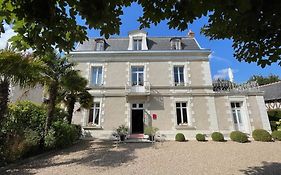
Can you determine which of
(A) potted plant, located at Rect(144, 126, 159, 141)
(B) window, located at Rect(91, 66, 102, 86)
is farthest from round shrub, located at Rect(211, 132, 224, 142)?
(B) window, located at Rect(91, 66, 102, 86)

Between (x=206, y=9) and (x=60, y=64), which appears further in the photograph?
(x=60, y=64)

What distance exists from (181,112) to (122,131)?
4.82 meters

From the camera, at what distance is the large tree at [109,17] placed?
2367 millimetres

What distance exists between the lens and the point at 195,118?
47.7 ft

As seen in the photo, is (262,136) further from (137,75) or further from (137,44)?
(137,44)

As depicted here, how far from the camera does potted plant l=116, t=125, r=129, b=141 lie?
13.3m

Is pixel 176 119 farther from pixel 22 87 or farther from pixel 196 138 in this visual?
pixel 22 87

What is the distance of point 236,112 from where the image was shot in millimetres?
15094

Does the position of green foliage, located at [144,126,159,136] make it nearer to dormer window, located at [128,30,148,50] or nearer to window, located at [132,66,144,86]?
window, located at [132,66,144,86]

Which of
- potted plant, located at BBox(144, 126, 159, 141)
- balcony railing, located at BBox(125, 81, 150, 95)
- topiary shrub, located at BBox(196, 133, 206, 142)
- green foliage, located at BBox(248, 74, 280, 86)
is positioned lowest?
topiary shrub, located at BBox(196, 133, 206, 142)

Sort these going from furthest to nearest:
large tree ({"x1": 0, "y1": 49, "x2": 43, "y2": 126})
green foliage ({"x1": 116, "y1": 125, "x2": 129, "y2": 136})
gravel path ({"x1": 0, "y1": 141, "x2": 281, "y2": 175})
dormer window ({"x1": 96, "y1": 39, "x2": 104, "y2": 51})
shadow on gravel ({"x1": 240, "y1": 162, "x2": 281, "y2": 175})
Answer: dormer window ({"x1": 96, "y1": 39, "x2": 104, "y2": 51})
green foliage ({"x1": 116, "y1": 125, "x2": 129, "y2": 136})
large tree ({"x1": 0, "y1": 49, "x2": 43, "y2": 126})
gravel path ({"x1": 0, "y1": 141, "x2": 281, "y2": 175})
shadow on gravel ({"x1": 240, "y1": 162, "x2": 281, "y2": 175})

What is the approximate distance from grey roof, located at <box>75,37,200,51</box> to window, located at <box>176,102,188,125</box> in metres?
5.05

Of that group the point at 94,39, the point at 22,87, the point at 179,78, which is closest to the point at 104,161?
the point at 22,87

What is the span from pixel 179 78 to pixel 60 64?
9.28 m
